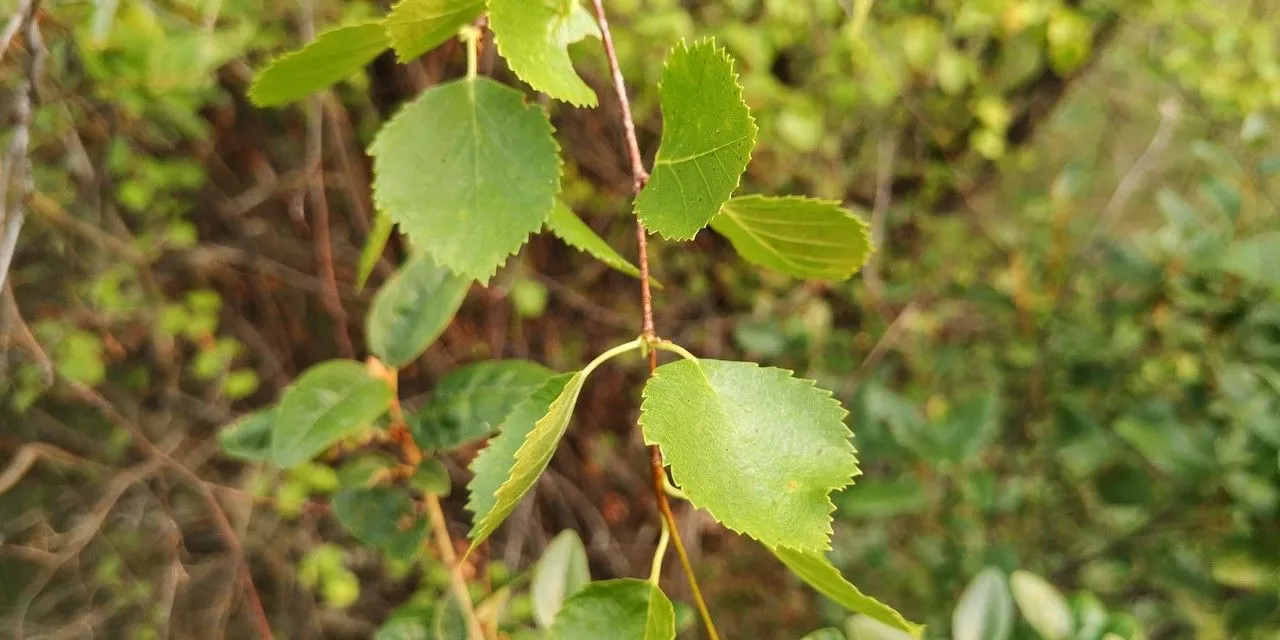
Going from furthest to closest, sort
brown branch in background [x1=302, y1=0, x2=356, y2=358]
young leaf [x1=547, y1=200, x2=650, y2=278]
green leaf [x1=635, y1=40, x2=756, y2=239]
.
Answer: brown branch in background [x1=302, y1=0, x2=356, y2=358]
young leaf [x1=547, y1=200, x2=650, y2=278]
green leaf [x1=635, y1=40, x2=756, y2=239]

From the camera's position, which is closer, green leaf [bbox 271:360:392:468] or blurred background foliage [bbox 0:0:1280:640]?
green leaf [bbox 271:360:392:468]

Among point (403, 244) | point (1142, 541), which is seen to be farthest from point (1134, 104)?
point (403, 244)

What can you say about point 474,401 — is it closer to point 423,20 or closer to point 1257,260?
point 423,20

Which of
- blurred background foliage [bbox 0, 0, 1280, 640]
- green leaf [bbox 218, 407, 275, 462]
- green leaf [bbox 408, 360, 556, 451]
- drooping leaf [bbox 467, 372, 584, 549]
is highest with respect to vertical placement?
drooping leaf [bbox 467, 372, 584, 549]

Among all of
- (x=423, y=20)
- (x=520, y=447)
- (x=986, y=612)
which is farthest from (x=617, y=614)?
(x=986, y=612)

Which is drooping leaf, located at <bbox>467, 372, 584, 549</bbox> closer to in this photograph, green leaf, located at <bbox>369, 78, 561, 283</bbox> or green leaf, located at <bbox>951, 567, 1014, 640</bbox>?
green leaf, located at <bbox>369, 78, 561, 283</bbox>

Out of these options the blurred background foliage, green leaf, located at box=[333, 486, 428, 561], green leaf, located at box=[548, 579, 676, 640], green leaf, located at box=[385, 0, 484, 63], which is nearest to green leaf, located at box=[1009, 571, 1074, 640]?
the blurred background foliage

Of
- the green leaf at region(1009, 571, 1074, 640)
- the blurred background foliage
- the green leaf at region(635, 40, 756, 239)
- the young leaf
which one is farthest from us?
the blurred background foliage

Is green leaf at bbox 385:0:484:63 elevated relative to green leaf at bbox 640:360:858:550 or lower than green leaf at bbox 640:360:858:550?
elevated
